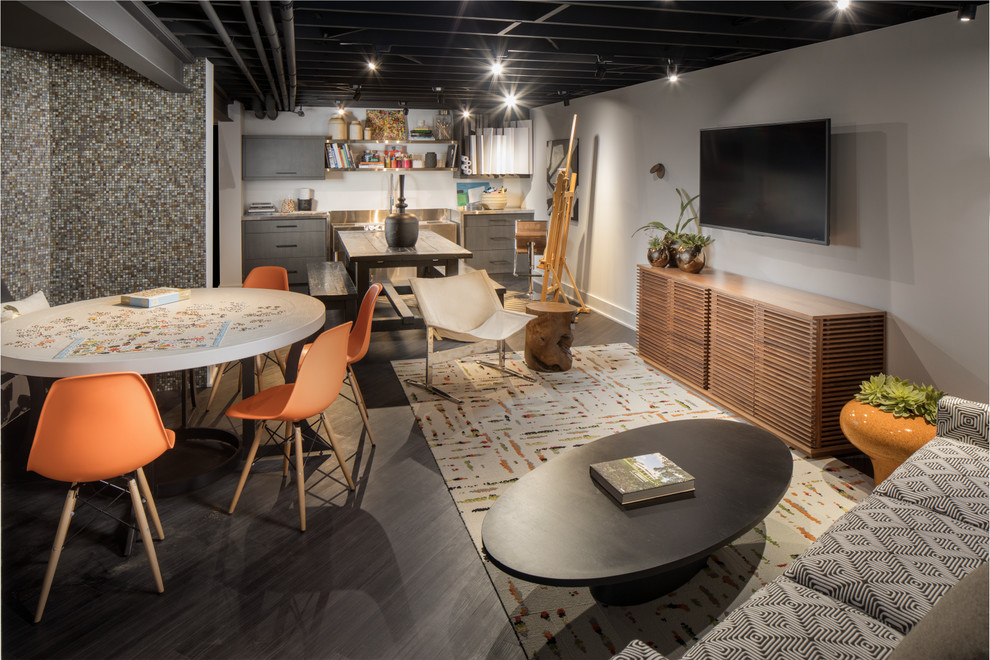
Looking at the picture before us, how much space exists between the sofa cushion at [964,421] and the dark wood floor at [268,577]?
6.38 feet

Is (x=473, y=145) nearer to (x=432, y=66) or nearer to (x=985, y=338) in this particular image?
(x=432, y=66)

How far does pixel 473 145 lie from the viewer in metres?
9.67

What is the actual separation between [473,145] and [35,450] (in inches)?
311

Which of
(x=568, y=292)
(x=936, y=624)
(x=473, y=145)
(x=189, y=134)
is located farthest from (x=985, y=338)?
(x=473, y=145)

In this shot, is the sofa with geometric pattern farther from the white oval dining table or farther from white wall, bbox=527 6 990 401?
the white oval dining table

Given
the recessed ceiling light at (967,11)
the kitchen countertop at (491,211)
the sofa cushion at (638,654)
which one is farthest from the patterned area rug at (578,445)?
the kitchen countertop at (491,211)

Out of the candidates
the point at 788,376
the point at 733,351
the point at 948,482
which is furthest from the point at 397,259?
the point at 948,482

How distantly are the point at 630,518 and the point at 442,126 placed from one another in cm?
847

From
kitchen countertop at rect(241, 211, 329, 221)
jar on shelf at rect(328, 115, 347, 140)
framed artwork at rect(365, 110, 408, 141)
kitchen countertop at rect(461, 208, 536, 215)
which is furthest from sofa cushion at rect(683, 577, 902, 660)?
framed artwork at rect(365, 110, 408, 141)

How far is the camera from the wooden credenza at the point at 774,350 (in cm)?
381

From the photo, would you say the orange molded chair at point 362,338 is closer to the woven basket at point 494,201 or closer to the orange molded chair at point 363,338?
the orange molded chair at point 363,338

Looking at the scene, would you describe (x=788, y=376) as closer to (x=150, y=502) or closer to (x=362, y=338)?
(x=362, y=338)

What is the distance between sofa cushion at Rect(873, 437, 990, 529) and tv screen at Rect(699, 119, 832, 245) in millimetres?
1802

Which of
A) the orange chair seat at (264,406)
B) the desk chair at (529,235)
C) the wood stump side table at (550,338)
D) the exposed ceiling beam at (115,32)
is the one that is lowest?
the orange chair seat at (264,406)
